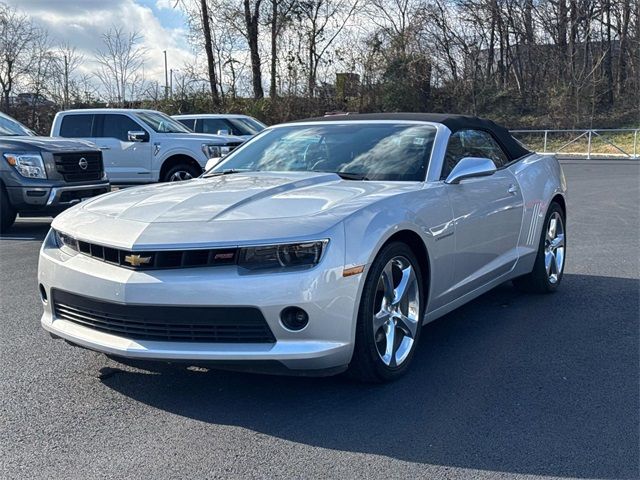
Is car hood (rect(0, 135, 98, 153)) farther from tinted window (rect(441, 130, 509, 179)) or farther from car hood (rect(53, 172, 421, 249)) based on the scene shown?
tinted window (rect(441, 130, 509, 179))

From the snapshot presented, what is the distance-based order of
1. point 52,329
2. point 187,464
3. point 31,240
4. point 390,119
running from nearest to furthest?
point 187,464 < point 52,329 < point 390,119 < point 31,240

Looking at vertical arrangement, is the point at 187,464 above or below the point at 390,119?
below

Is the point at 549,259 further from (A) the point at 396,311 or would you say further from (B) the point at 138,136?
(B) the point at 138,136

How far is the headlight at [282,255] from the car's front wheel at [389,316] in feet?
1.15

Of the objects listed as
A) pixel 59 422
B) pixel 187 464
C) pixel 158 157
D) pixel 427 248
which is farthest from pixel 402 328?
pixel 158 157

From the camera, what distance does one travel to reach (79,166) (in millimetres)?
10141

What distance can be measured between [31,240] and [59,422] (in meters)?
6.37

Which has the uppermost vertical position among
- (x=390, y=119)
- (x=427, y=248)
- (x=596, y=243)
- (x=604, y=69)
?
(x=604, y=69)

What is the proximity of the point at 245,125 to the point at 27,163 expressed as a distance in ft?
26.3

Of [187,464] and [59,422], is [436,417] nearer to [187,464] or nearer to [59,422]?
[187,464]

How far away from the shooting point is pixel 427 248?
4273 millimetres

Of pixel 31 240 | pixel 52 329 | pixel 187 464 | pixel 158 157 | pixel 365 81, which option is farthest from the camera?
pixel 365 81

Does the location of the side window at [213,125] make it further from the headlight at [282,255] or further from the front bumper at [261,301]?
the headlight at [282,255]

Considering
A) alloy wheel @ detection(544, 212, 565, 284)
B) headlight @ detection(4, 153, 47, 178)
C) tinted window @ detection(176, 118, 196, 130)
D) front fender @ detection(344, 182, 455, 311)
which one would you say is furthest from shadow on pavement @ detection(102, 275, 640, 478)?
tinted window @ detection(176, 118, 196, 130)
